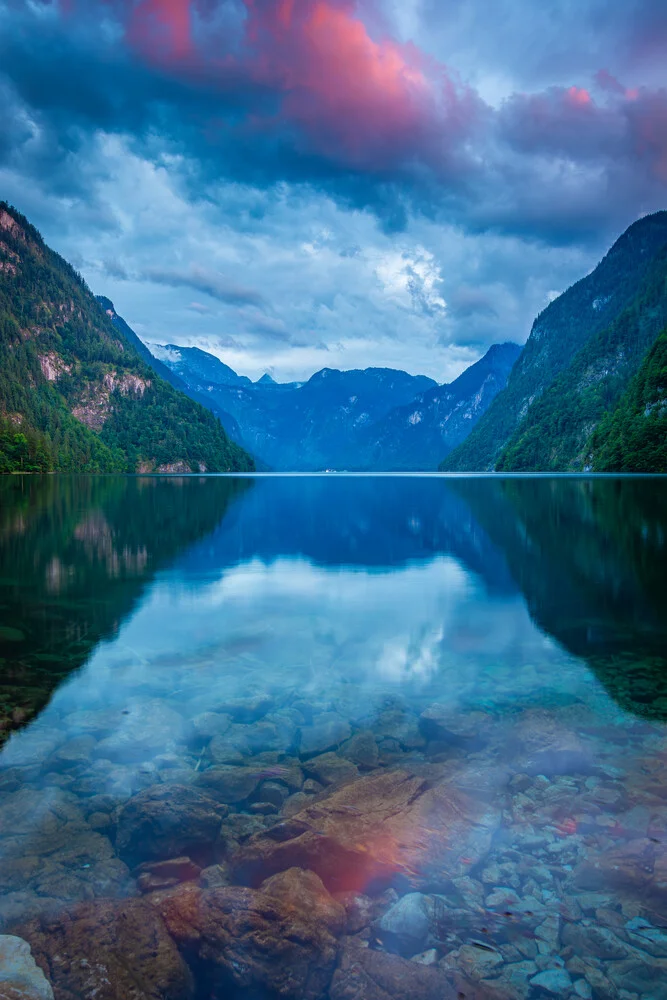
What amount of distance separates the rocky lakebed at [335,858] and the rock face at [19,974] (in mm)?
21

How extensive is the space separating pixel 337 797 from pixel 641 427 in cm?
17348

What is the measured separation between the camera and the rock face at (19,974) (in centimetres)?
514

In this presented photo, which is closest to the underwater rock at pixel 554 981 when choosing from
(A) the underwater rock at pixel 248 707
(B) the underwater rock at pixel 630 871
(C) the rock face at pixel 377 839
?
(B) the underwater rock at pixel 630 871

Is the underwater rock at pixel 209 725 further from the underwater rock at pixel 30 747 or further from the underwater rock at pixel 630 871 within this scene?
the underwater rock at pixel 630 871

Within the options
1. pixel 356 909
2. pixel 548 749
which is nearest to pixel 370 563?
pixel 548 749

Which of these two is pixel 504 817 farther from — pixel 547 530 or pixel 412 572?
pixel 547 530

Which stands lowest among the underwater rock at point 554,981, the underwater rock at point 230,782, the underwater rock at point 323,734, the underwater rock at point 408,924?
the underwater rock at point 323,734

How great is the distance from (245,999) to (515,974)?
2665 millimetres

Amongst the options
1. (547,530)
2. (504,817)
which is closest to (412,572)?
(547,530)

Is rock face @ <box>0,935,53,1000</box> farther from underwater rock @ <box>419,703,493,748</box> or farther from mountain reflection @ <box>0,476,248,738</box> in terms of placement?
underwater rock @ <box>419,703,493,748</box>

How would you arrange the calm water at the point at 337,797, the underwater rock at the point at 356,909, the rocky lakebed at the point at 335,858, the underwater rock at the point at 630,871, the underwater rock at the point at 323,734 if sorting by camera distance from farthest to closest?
the underwater rock at the point at 323,734 < the underwater rock at the point at 630,871 < the underwater rock at the point at 356,909 < the calm water at the point at 337,797 < the rocky lakebed at the point at 335,858

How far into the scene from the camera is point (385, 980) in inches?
217

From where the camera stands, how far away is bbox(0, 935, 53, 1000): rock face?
5.14 metres

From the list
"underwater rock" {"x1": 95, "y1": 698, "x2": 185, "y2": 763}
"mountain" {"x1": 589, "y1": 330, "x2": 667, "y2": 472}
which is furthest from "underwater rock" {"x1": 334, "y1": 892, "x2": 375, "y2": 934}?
"mountain" {"x1": 589, "y1": 330, "x2": 667, "y2": 472}
